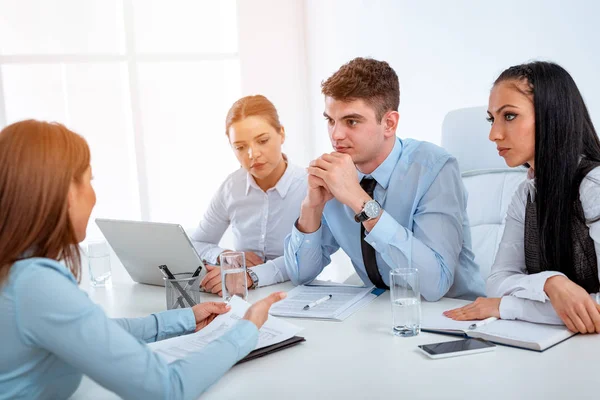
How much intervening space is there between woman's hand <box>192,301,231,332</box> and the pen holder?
184 millimetres

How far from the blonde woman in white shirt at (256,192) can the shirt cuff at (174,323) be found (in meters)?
0.78

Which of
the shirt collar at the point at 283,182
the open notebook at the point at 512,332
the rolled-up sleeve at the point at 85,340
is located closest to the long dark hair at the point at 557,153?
the open notebook at the point at 512,332

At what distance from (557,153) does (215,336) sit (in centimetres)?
94

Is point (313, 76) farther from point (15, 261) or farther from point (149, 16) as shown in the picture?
point (15, 261)

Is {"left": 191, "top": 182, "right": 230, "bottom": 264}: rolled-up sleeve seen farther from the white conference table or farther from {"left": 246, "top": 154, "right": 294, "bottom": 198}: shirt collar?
the white conference table

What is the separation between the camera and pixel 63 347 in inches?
37.7

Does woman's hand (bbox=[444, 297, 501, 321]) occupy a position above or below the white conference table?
above

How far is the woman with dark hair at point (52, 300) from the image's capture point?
96 centimetres

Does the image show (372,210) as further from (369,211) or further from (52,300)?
(52,300)

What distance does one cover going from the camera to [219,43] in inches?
173

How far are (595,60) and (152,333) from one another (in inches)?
77.0

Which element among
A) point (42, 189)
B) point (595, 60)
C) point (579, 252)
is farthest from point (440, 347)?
point (595, 60)

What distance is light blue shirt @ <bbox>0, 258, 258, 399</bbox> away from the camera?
95 centimetres

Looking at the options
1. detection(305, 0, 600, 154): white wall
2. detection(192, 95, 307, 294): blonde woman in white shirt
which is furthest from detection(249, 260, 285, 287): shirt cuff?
detection(305, 0, 600, 154): white wall
